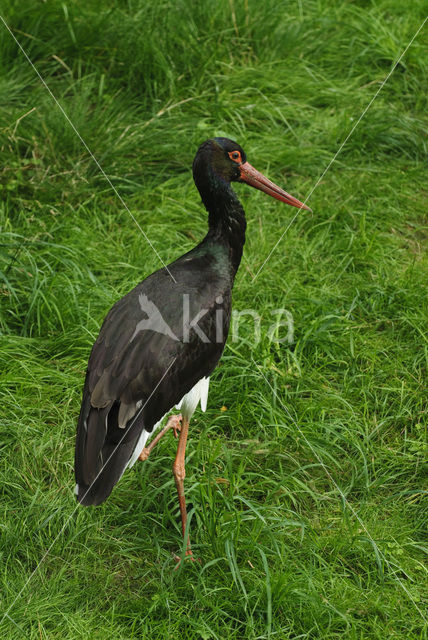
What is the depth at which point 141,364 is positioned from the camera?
2951mm

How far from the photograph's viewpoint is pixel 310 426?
3447 mm

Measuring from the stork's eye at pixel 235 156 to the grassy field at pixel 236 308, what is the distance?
0.77 m

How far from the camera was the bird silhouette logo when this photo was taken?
3.03m

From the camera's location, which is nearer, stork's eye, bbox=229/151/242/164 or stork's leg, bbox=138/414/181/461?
stork's leg, bbox=138/414/181/461

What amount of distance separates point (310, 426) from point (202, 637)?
3.48 feet

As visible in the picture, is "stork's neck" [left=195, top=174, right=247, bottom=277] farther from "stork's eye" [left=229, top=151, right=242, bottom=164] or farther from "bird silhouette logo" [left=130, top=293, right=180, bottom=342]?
"bird silhouette logo" [left=130, top=293, right=180, bottom=342]

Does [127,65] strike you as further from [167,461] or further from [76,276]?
[167,461]

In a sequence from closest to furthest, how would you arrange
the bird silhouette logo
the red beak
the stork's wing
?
the stork's wing, the bird silhouette logo, the red beak

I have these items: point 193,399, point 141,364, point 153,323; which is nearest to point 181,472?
point 193,399

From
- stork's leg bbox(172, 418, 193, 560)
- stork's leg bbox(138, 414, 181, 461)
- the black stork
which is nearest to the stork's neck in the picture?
the black stork

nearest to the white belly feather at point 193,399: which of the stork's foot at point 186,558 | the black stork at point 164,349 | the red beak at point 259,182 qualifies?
the black stork at point 164,349

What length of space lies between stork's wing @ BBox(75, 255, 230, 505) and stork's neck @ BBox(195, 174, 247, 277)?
170 millimetres

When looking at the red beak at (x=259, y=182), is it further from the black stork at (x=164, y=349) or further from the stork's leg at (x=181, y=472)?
the stork's leg at (x=181, y=472)

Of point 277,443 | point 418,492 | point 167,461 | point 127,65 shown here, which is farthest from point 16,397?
point 127,65
